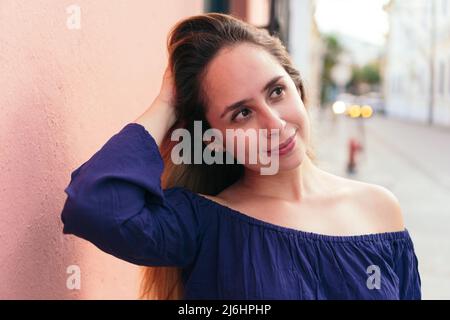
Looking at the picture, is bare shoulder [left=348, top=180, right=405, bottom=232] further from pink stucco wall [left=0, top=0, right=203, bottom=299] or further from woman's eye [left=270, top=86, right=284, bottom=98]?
pink stucco wall [left=0, top=0, right=203, bottom=299]

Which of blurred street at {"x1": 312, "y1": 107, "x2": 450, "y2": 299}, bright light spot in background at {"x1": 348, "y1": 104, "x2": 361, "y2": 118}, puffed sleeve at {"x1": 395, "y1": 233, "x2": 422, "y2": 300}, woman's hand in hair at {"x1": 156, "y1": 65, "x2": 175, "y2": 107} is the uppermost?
woman's hand in hair at {"x1": 156, "y1": 65, "x2": 175, "y2": 107}

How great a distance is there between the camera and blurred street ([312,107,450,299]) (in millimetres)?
5488

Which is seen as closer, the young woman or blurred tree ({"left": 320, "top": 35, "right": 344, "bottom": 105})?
the young woman

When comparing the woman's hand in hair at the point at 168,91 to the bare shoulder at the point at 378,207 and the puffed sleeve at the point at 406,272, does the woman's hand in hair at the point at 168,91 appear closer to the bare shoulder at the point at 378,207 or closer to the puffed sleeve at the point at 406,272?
the bare shoulder at the point at 378,207

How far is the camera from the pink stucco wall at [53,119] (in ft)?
3.59

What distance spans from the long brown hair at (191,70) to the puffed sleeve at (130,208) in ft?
0.56

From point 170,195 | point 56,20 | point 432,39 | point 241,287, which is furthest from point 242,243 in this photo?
point 432,39

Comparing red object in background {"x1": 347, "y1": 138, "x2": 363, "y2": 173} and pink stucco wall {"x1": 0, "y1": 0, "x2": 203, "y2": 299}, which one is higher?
pink stucco wall {"x1": 0, "y1": 0, "x2": 203, "y2": 299}

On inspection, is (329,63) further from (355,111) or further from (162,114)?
(162,114)

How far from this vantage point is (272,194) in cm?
153

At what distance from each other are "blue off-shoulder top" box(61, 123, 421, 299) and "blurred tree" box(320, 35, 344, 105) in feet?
119

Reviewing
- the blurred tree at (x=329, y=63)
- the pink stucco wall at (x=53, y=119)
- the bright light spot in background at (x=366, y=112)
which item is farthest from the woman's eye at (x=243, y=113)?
the blurred tree at (x=329, y=63)

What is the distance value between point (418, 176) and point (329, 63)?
41.1m

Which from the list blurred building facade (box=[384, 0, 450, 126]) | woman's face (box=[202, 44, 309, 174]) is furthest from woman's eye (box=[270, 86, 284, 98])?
blurred building facade (box=[384, 0, 450, 126])
